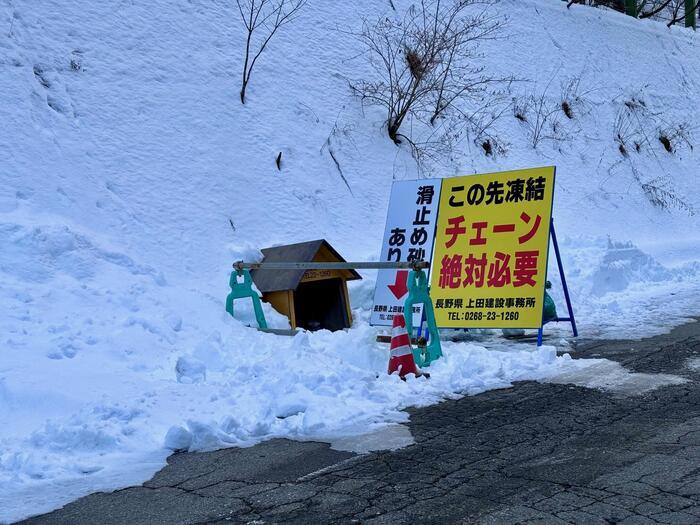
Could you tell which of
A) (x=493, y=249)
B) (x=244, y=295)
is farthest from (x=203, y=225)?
(x=493, y=249)

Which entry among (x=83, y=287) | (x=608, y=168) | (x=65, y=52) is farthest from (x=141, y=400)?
(x=608, y=168)

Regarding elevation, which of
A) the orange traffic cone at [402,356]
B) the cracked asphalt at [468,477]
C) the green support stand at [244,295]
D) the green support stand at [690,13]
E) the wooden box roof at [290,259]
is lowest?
the cracked asphalt at [468,477]

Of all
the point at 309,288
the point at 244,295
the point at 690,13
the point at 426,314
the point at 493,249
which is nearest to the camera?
the point at 426,314

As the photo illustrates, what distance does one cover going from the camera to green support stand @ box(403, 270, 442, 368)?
23.2ft

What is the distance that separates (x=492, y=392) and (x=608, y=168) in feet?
35.0

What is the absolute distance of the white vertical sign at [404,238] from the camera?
834cm

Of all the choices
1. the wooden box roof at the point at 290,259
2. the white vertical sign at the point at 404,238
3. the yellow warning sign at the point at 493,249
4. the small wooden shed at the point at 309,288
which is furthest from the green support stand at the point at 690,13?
the wooden box roof at the point at 290,259

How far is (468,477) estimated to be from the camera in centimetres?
421

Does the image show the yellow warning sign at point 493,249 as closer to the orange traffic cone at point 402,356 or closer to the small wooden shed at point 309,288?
the small wooden shed at point 309,288

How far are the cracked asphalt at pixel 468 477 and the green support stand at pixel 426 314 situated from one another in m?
1.33

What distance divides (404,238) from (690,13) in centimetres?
1809

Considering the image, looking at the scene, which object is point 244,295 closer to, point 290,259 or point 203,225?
point 290,259

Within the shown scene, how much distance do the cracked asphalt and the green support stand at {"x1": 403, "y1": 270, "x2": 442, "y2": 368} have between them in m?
1.33

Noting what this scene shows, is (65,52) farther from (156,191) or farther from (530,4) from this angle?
(530,4)
